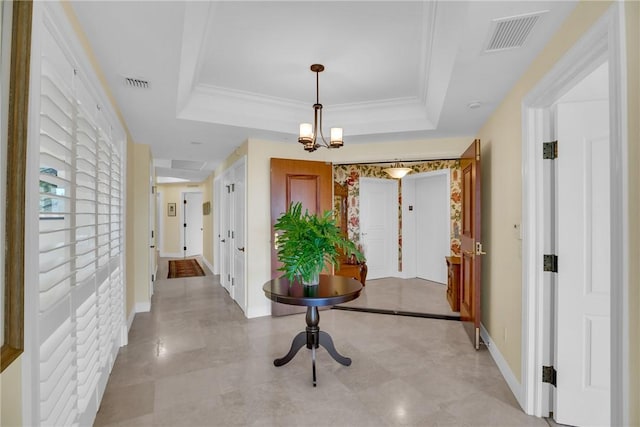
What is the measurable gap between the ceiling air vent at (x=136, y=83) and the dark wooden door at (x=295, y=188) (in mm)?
1799

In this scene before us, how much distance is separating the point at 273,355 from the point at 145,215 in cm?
270

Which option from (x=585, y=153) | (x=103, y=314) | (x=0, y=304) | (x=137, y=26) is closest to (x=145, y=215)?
(x=103, y=314)

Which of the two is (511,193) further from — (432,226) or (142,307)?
(142,307)

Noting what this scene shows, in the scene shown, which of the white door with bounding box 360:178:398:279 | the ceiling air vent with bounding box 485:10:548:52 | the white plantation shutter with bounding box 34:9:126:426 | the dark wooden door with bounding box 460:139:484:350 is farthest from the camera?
the white door with bounding box 360:178:398:279

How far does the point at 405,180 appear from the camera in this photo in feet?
21.9

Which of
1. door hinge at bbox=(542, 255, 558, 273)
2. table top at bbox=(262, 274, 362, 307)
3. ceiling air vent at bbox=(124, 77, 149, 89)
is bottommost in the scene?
table top at bbox=(262, 274, 362, 307)

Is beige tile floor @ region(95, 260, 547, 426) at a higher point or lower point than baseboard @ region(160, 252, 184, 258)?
lower

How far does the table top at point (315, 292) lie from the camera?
2428 millimetres

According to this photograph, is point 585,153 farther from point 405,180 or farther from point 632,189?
point 405,180

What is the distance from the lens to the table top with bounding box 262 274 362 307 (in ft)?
7.97

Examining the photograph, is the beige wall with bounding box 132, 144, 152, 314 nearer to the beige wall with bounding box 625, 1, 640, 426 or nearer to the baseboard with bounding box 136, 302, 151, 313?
the baseboard with bounding box 136, 302, 151, 313

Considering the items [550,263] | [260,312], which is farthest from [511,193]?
[260,312]

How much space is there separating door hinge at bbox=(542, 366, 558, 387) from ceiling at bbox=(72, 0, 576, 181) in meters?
1.97

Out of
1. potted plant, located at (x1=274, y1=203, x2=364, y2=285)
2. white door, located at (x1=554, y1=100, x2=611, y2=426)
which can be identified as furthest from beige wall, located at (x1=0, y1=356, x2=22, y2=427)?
white door, located at (x1=554, y1=100, x2=611, y2=426)
